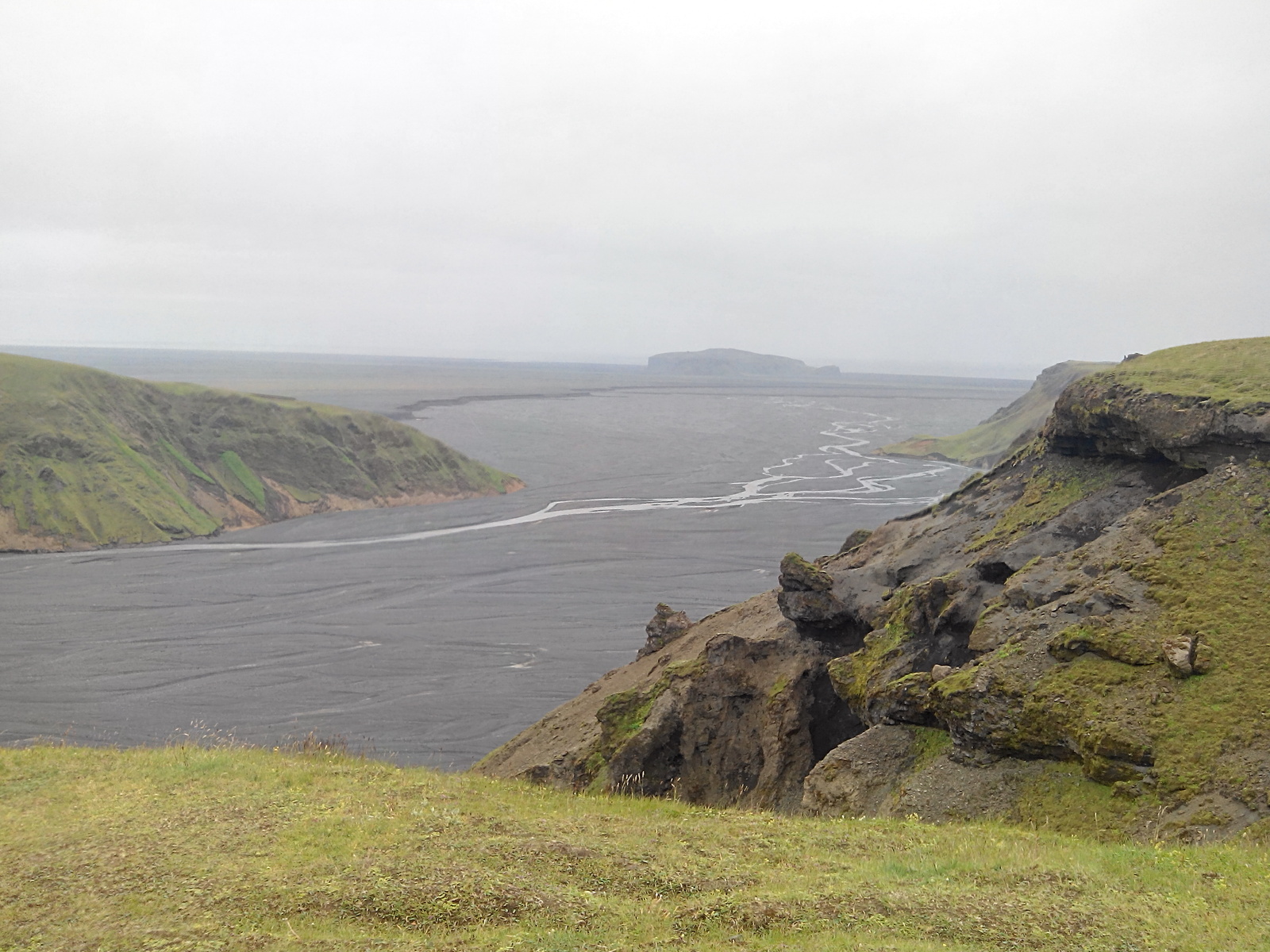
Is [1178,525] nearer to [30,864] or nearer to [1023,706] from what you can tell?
[1023,706]

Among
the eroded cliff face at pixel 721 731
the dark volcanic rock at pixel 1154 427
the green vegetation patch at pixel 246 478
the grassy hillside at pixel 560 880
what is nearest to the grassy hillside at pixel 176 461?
the green vegetation patch at pixel 246 478

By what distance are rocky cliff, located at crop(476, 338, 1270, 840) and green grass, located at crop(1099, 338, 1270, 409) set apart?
0.08 metres

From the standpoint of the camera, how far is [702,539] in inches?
3167

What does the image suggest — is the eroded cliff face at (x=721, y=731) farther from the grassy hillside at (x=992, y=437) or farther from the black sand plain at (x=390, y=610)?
the grassy hillside at (x=992, y=437)

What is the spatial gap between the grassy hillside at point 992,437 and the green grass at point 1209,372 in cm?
11825

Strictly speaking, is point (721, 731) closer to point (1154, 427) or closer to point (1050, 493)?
point (1050, 493)

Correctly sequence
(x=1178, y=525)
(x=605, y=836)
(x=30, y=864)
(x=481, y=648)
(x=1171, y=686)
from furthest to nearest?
(x=481, y=648)
(x=1178, y=525)
(x=1171, y=686)
(x=605, y=836)
(x=30, y=864)

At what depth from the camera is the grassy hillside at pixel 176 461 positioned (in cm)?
7925

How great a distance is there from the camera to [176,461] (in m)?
95.8

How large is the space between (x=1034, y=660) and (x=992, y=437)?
148615mm

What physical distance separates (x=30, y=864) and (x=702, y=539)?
6832 cm

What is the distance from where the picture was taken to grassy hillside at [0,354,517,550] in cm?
7925

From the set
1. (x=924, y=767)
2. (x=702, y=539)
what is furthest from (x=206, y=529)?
(x=924, y=767)

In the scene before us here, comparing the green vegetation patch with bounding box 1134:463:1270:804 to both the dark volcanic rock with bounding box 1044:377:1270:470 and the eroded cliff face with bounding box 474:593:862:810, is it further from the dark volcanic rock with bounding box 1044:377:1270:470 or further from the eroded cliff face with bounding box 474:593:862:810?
the eroded cliff face with bounding box 474:593:862:810
